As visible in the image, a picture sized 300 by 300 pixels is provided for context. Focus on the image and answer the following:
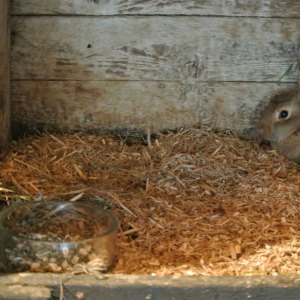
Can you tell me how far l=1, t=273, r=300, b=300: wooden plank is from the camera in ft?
8.66

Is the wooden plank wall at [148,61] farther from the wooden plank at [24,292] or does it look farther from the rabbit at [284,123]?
the wooden plank at [24,292]

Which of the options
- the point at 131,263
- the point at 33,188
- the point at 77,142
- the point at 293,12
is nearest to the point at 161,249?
the point at 131,263

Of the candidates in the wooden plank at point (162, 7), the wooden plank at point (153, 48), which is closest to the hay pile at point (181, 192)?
the wooden plank at point (153, 48)

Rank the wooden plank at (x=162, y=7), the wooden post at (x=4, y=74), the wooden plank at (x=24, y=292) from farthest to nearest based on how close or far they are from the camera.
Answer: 1. the wooden plank at (x=162, y=7)
2. the wooden post at (x=4, y=74)
3. the wooden plank at (x=24, y=292)

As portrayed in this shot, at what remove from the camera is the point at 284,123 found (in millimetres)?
4363

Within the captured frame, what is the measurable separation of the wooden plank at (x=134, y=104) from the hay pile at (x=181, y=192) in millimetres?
114

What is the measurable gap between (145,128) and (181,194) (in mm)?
882

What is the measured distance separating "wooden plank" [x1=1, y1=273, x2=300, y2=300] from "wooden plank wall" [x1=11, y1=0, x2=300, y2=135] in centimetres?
182

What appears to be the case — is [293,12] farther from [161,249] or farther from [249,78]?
[161,249]

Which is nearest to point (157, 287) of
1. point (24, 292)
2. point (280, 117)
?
point (24, 292)

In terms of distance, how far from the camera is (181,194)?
3611mm

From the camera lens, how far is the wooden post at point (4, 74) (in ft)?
12.8

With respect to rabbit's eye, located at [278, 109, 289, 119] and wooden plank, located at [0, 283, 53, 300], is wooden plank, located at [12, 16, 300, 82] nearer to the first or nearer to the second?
rabbit's eye, located at [278, 109, 289, 119]

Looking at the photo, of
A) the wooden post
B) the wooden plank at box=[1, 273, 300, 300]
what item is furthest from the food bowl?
the wooden post
